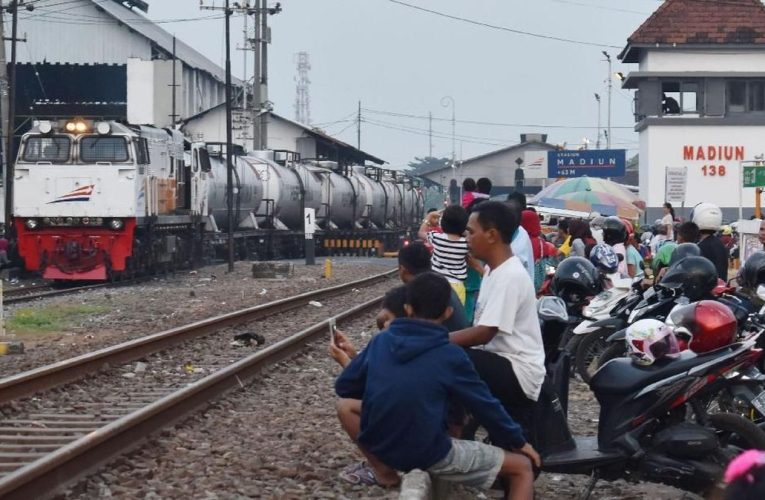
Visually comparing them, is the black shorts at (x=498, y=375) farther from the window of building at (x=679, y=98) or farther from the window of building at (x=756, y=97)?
the window of building at (x=756, y=97)

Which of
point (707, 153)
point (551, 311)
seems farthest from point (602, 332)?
point (707, 153)

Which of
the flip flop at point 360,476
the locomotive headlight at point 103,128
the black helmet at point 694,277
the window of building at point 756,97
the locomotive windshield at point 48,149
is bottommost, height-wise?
the flip flop at point 360,476

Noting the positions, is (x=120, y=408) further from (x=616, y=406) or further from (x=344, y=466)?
(x=616, y=406)

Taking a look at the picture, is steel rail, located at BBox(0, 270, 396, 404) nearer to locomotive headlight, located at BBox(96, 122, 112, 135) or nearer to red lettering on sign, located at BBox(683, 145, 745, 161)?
locomotive headlight, located at BBox(96, 122, 112, 135)

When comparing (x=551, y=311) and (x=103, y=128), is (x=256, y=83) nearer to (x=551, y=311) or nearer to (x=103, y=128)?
(x=103, y=128)

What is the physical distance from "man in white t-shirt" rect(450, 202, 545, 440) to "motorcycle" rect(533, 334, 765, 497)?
0.42 metres

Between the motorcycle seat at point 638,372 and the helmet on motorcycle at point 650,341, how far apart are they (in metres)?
0.05

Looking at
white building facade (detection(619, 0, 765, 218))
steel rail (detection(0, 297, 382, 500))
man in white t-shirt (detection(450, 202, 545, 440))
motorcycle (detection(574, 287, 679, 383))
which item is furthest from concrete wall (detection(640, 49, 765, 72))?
man in white t-shirt (detection(450, 202, 545, 440))

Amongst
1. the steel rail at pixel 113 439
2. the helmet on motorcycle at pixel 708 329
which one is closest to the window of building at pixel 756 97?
the steel rail at pixel 113 439

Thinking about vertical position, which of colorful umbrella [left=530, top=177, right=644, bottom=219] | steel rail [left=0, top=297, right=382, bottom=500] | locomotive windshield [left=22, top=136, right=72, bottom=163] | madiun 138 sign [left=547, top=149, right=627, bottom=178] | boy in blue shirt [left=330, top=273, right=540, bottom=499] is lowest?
steel rail [left=0, top=297, right=382, bottom=500]

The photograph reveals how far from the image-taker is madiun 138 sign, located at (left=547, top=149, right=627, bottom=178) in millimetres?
46938

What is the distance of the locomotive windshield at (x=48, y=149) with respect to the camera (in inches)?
1096

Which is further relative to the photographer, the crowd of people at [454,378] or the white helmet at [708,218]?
the white helmet at [708,218]

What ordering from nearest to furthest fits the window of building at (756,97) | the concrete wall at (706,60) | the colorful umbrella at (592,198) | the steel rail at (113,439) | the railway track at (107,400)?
the steel rail at (113,439) < the railway track at (107,400) < the colorful umbrella at (592,198) < the concrete wall at (706,60) < the window of building at (756,97)
